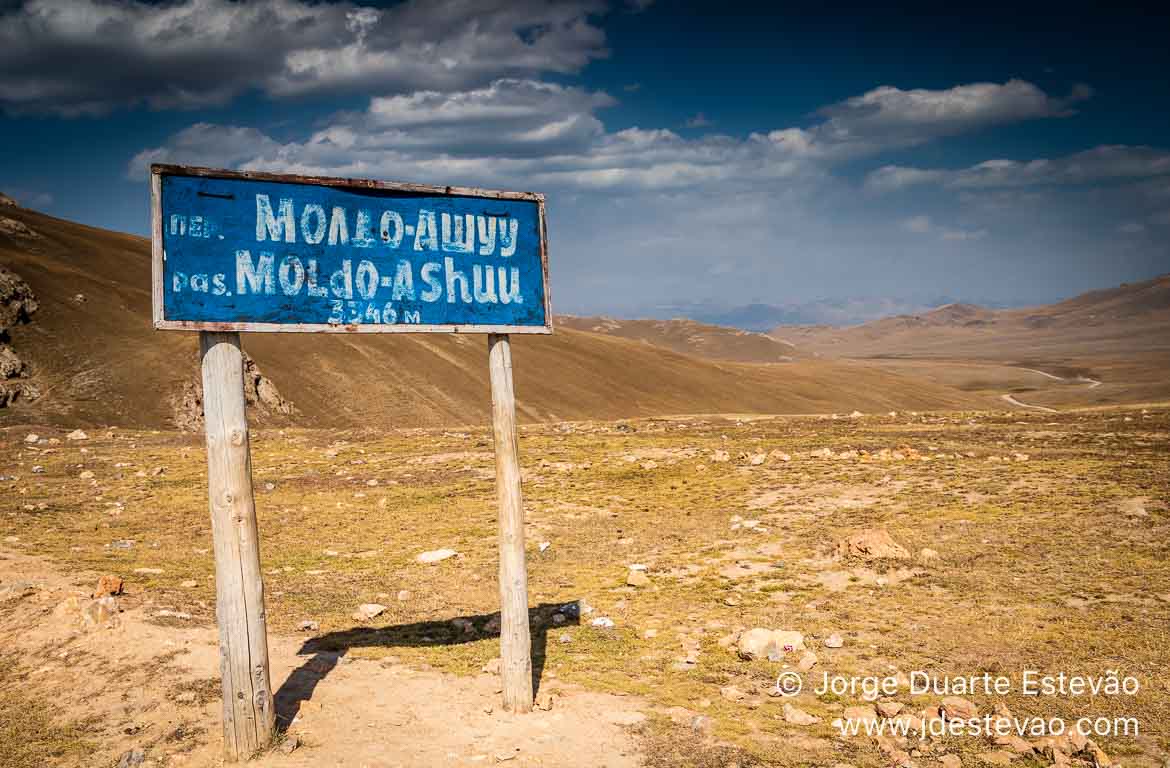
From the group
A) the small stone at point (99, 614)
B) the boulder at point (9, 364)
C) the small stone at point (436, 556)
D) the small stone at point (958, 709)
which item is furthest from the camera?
the boulder at point (9, 364)

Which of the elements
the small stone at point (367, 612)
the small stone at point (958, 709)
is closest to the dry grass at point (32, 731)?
the small stone at point (367, 612)

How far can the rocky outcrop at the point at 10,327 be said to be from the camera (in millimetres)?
42469

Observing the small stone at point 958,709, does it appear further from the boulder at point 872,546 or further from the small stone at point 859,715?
the boulder at point 872,546

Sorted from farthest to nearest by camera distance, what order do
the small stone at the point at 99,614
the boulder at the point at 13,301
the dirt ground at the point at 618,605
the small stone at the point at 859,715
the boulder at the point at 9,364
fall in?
1. the boulder at the point at 13,301
2. the boulder at the point at 9,364
3. the small stone at the point at 99,614
4. the small stone at the point at 859,715
5. the dirt ground at the point at 618,605

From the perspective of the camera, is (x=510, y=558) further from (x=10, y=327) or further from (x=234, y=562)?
(x=10, y=327)

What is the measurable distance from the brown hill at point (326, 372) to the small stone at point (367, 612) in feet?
121

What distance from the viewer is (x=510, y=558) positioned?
8078mm

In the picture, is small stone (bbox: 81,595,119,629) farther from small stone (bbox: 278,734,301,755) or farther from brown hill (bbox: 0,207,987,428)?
brown hill (bbox: 0,207,987,428)

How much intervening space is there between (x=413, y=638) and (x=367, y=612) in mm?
1211

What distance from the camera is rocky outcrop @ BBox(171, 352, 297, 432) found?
149 ft

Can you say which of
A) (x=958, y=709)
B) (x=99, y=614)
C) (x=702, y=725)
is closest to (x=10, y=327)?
(x=99, y=614)

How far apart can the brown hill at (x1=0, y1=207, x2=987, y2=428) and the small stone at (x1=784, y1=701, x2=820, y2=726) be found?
4305 cm

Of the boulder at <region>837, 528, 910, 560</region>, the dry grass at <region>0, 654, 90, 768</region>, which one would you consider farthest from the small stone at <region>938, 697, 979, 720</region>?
the dry grass at <region>0, 654, 90, 768</region>

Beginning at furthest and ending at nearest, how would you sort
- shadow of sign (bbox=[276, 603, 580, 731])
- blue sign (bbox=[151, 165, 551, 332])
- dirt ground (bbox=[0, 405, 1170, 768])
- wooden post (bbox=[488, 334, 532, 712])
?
shadow of sign (bbox=[276, 603, 580, 731]) → wooden post (bbox=[488, 334, 532, 712]) → dirt ground (bbox=[0, 405, 1170, 768]) → blue sign (bbox=[151, 165, 551, 332])
